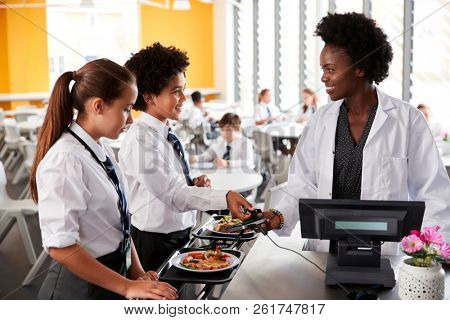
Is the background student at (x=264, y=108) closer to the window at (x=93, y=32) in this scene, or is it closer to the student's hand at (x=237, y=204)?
the window at (x=93, y=32)

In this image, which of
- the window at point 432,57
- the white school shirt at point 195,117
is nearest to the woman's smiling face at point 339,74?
the window at point 432,57

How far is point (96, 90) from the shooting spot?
60.5 inches

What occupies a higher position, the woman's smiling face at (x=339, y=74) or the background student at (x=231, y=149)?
the woman's smiling face at (x=339, y=74)

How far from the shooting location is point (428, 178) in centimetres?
184

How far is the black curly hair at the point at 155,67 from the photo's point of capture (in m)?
2.19

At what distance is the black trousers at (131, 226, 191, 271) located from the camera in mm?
2139

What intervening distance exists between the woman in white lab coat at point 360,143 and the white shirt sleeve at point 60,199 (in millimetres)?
696

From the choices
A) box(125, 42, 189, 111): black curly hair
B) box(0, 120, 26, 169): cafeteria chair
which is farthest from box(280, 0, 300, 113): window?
box(125, 42, 189, 111): black curly hair

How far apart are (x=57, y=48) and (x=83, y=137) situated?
1072 centimetres

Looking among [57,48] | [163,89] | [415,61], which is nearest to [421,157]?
[163,89]

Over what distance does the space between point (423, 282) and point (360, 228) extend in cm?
22

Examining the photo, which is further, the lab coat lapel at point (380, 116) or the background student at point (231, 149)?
the background student at point (231, 149)

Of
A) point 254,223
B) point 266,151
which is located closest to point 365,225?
point 254,223
